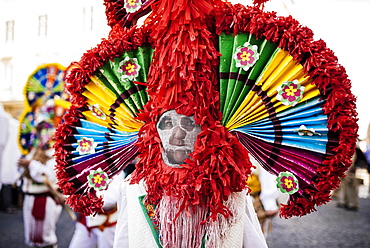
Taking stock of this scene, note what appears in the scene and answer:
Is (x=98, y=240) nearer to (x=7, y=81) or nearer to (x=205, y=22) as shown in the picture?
(x=205, y=22)

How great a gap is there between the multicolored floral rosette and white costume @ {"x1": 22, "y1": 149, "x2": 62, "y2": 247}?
7.54 feet

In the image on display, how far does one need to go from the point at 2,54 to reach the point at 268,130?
487 centimetres

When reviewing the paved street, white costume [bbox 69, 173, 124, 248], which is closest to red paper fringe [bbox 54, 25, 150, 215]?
white costume [bbox 69, 173, 124, 248]

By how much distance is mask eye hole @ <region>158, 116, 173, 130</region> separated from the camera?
1.16 meters

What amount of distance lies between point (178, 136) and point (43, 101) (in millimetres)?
2324

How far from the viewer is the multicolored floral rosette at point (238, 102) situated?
41.7 inches

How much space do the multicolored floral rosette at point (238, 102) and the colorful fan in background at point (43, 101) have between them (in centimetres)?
183

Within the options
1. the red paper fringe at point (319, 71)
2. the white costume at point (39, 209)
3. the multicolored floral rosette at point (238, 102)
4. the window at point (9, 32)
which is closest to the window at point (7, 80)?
the window at point (9, 32)

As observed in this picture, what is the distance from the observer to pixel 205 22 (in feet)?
3.71

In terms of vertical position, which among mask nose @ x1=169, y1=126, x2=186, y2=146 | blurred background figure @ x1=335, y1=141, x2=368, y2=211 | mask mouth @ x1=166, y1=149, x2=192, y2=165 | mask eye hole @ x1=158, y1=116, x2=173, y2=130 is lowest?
blurred background figure @ x1=335, y1=141, x2=368, y2=211

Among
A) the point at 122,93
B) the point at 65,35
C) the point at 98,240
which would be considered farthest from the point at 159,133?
the point at 65,35

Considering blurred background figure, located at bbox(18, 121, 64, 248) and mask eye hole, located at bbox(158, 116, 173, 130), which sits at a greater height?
mask eye hole, located at bbox(158, 116, 173, 130)

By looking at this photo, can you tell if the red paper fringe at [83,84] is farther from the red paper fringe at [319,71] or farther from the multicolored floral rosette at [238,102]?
the red paper fringe at [319,71]

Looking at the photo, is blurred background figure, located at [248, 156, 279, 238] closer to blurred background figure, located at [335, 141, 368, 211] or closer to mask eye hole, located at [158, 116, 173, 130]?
mask eye hole, located at [158, 116, 173, 130]
